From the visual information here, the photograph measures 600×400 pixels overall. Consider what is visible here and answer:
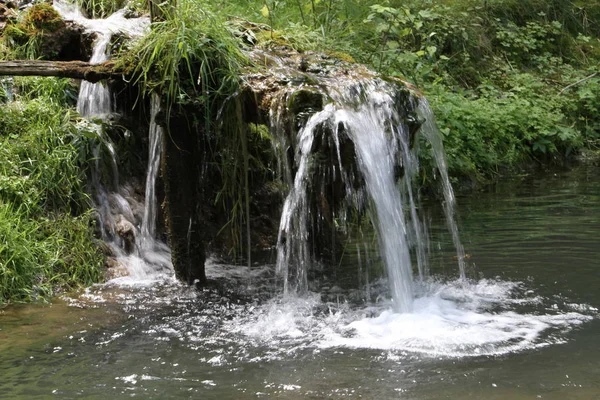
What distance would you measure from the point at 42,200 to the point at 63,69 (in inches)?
45.7

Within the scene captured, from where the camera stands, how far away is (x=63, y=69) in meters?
5.72

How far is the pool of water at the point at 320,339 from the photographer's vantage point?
384cm

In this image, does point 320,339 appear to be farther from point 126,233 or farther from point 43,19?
point 43,19

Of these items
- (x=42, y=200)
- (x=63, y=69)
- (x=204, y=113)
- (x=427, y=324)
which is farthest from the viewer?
(x=42, y=200)

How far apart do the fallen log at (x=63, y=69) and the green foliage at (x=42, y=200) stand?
0.81m

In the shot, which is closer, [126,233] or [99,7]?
[126,233]

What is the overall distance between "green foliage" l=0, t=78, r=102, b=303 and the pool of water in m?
0.28

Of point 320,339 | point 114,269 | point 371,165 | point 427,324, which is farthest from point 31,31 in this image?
point 427,324

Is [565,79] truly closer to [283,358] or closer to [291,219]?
[291,219]

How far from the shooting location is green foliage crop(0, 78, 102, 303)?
5.61 metres

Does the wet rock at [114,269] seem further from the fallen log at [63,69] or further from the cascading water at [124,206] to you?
the fallen log at [63,69]

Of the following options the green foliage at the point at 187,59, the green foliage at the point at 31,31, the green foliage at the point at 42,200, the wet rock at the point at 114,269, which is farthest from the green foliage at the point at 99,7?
the wet rock at the point at 114,269

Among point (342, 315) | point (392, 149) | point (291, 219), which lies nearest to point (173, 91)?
point (291, 219)

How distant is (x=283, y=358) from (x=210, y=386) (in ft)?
1.72
